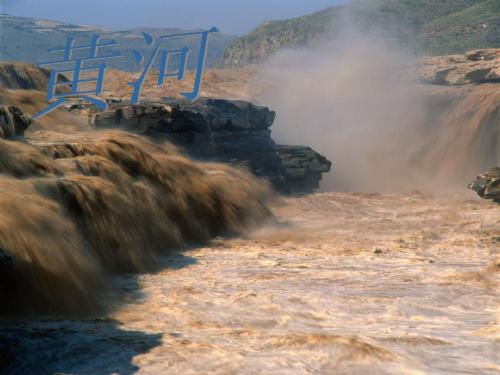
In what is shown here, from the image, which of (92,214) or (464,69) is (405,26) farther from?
(92,214)

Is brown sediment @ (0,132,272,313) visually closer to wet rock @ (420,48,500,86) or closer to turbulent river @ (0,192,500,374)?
turbulent river @ (0,192,500,374)

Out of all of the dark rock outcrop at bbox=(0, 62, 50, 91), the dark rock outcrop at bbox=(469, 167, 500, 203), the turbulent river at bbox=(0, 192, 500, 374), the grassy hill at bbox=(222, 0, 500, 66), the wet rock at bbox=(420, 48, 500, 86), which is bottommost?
the turbulent river at bbox=(0, 192, 500, 374)

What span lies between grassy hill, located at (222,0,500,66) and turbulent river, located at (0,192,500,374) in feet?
219

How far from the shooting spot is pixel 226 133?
17.8 m

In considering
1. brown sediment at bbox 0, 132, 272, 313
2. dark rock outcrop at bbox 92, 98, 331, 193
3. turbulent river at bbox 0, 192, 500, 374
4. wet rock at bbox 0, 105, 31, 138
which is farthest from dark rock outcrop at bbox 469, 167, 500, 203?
wet rock at bbox 0, 105, 31, 138

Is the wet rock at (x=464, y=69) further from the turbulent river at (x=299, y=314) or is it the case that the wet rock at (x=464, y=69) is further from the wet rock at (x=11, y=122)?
the wet rock at (x=11, y=122)

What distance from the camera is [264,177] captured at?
17.3 m

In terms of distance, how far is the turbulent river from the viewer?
4.49 m

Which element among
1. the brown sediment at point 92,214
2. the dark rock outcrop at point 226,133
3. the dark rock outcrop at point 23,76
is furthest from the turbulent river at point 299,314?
the dark rock outcrop at point 23,76

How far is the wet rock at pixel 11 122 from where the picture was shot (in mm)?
9516

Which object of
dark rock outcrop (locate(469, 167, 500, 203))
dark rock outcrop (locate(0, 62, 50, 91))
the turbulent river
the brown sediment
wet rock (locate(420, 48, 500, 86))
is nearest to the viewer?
the turbulent river

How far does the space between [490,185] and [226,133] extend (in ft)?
20.9

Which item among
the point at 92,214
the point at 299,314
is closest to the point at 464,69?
the point at 92,214

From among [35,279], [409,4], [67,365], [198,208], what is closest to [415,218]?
[198,208]
